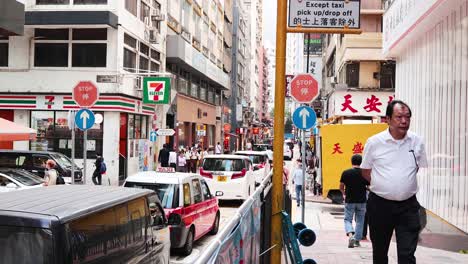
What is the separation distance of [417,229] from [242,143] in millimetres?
85092

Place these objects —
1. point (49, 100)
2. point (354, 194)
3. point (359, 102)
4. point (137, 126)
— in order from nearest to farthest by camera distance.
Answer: point (354, 194) < point (49, 100) < point (137, 126) < point (359, 102)

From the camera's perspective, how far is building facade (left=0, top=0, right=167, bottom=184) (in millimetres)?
28156

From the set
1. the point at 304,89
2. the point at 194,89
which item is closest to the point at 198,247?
the point at 304,89

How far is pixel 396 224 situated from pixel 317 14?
255 cm

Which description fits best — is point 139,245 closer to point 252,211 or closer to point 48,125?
point 252,211

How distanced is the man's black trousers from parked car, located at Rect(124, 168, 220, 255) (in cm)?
565

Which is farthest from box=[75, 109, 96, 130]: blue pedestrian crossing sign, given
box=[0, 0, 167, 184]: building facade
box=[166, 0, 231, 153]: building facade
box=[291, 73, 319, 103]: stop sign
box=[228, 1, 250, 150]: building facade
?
box=[228, 1, 250, 150]: building facade

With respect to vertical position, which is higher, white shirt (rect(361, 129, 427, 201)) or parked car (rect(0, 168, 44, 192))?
white shirt (rect(361, 129, 427, 201))

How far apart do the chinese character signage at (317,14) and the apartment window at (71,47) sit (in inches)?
929

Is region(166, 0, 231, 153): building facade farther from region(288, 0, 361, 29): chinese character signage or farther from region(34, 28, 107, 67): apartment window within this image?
region(288, 0, 361, 29): chinese character signage

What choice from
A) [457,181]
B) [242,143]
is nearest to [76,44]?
[457,181]

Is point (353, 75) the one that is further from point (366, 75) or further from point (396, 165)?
point (396, 165)

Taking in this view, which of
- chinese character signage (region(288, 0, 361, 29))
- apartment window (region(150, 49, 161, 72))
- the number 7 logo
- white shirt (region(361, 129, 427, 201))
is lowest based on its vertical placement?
white shirt (region(361, 129, 427, 201))

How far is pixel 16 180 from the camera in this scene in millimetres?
15227
